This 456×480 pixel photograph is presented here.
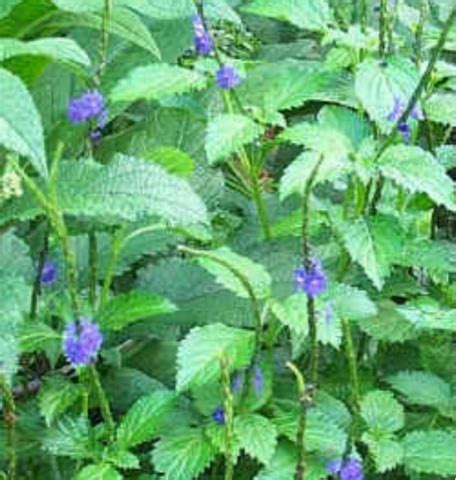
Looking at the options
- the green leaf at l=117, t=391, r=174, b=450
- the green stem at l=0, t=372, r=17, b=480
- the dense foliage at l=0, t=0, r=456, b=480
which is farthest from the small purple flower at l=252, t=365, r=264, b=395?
the green stem at l=0, t=372, r=17, b=480

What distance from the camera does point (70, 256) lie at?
1409 millimetres

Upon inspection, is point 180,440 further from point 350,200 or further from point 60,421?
point 350,200

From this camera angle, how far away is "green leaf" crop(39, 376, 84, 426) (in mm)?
1640

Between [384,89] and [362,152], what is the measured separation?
0.11 meters

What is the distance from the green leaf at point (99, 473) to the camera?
1522 millimetres

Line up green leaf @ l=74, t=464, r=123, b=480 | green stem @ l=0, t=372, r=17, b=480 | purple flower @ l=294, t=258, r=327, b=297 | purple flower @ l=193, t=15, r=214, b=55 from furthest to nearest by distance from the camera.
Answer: purple flower @ l=193, t=15, r=214, b=55 → green leaf @ l=74, t=464, r=123, b=480 → purple flower @ l=294, t=258, r=327, b=297 → green stem @ l=0, t=372, r=17, b=480

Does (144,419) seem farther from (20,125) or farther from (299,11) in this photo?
(299,11)

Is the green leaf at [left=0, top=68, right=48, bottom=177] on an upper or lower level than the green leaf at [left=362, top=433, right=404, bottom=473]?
upper

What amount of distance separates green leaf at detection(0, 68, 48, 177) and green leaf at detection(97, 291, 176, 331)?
0.25 meters

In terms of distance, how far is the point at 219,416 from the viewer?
1.62 metres

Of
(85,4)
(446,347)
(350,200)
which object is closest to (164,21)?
(85,4)

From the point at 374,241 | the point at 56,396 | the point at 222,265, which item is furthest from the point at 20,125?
the point at 374,241

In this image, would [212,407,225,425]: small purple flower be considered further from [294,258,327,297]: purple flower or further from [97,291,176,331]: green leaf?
[294,258,327,297]: purple flower

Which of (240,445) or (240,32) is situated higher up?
(240,32)
